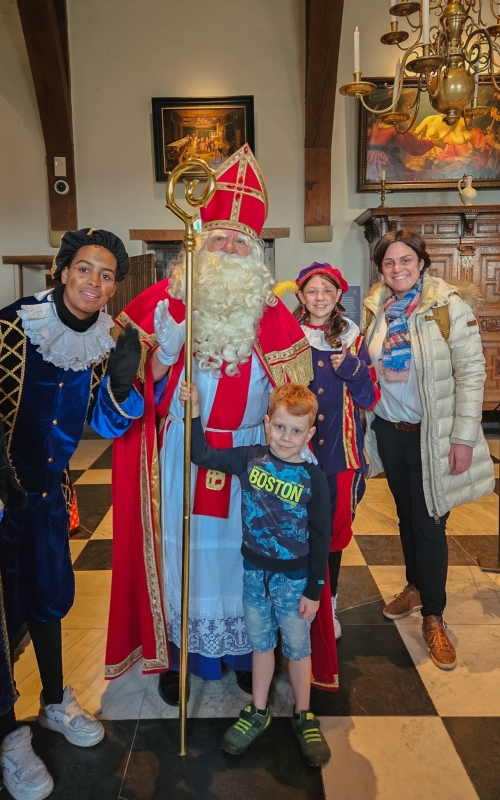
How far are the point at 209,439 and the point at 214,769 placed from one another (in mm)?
1005

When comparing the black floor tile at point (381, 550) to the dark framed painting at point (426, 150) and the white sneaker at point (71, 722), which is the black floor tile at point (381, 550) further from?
the dark framed painting at point (426, 150)

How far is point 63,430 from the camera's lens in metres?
1.71

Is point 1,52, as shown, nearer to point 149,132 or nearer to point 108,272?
point 149,132

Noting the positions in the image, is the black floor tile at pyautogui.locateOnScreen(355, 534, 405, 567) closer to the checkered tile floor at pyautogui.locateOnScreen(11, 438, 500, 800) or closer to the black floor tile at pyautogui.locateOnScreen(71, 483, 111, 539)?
the checkered tile floor at pyautogui.locateOnScreen(11, 438, 500, 800)

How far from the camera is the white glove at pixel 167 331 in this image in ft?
5.89

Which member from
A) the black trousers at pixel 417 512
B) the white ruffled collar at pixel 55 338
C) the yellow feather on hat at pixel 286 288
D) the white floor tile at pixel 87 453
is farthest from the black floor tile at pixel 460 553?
the white floor tile at pixel 87 453

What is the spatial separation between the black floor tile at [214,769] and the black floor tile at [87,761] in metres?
0.04

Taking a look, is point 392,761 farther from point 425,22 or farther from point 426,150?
point 426,150

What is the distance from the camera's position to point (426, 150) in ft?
20.5

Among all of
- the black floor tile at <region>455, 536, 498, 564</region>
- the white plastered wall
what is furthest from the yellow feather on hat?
the white plastered wall

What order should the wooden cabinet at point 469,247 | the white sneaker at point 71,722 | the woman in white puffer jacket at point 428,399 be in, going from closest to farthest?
the white sneaker at point 71,722 < the woman in white puffer jacket at point 428,399 < the wooden cabinet at point 469,247

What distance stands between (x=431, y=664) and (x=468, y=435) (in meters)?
0.91

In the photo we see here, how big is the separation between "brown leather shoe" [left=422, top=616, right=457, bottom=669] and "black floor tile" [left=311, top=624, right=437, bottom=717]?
11 centimetres

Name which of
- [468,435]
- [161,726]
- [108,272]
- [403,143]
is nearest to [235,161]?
[108,272]
